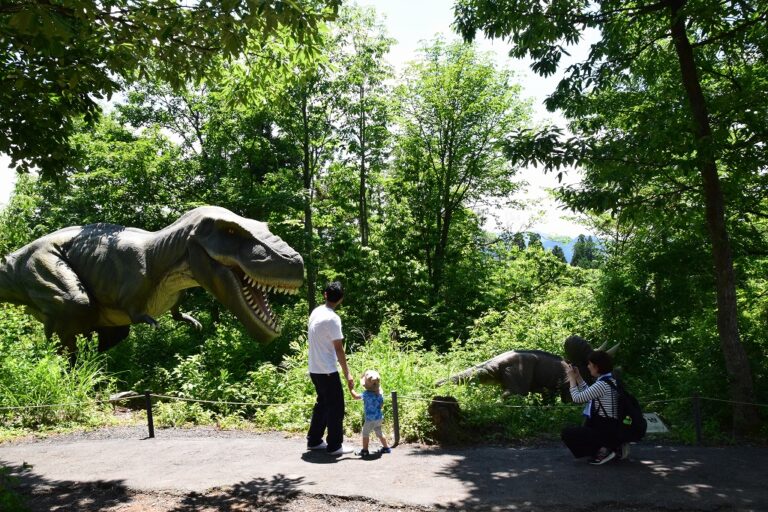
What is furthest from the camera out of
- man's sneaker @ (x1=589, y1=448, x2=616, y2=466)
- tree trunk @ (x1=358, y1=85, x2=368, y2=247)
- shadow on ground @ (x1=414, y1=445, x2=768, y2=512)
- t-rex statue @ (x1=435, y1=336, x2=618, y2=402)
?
tree trunk @ (x1=358, y1=85, x2=368, y2=247)

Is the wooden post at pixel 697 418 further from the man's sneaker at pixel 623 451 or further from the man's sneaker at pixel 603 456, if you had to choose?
the man's sneaker at pixel 603 456

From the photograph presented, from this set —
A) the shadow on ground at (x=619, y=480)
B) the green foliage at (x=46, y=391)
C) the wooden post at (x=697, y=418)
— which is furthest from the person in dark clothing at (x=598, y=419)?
the green foliage at (x=46, y=391)

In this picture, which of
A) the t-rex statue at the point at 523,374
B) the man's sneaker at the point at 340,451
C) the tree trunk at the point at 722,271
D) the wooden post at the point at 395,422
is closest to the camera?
the man's sneaker at the point at 340,451

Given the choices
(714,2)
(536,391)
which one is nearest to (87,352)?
(536,391)

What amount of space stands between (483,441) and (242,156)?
12072 millimetres

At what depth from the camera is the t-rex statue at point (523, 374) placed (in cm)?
845

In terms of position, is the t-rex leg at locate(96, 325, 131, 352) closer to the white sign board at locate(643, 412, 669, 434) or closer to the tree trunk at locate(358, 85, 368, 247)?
the white sign board at locate(643, 412, 669, 434)

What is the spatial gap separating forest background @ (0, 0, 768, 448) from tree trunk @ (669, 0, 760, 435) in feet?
0.07

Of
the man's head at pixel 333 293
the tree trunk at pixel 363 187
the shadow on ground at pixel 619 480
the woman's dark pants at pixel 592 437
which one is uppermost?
the tree trunk at pixel 363 187

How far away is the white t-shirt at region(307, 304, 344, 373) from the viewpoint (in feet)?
18.4

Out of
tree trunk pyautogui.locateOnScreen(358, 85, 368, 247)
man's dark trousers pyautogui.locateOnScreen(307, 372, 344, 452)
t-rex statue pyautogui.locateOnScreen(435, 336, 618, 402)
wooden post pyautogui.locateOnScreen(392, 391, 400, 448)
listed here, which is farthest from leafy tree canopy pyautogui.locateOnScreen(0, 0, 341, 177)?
tree trunk pyautogui.locateOnScreen(358, 85, 368, 247)

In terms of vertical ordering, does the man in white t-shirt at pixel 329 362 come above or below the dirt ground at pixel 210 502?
above

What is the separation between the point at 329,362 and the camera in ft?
18.5

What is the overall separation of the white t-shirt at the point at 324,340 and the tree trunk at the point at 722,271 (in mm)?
4243
